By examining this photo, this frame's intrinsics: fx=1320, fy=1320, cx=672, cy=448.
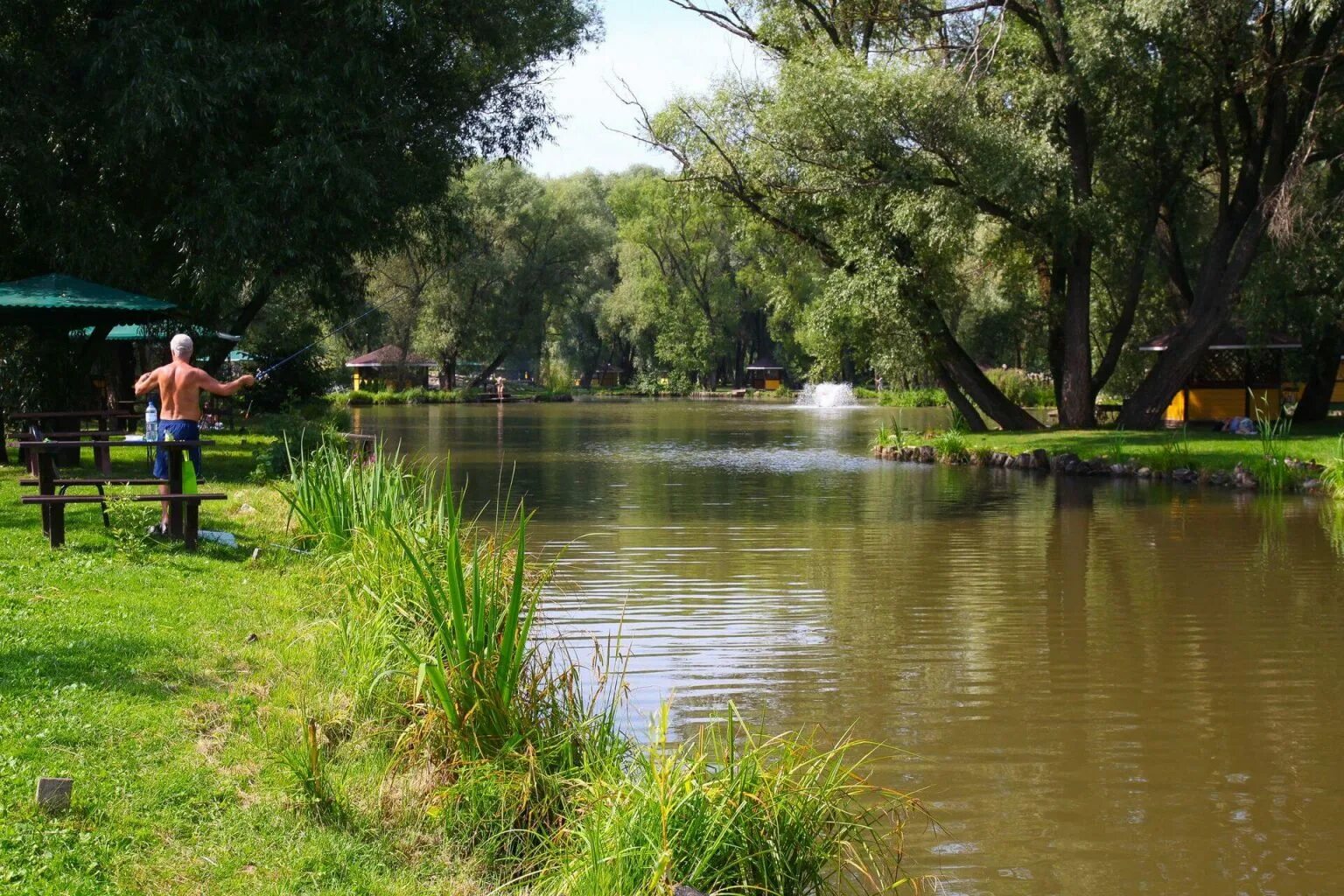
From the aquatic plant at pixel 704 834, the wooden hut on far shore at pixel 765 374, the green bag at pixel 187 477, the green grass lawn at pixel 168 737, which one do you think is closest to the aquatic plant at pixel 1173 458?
the green bag at pixel 187 477

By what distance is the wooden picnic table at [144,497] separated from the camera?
33.8ft

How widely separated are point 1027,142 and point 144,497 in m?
19.5

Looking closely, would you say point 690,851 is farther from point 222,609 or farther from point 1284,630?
point 1284,630

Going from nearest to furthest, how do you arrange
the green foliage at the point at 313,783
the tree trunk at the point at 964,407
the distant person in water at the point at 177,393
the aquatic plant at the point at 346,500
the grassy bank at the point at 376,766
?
the grassy bank at the point at 376,766 < the green foliage at the point at 313,783 < the aquatic plant at the point at 346,500 < the distant person in water at the point at 177,393 < the tree trunk at the point at 964,407

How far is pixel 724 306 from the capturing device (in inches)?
3450

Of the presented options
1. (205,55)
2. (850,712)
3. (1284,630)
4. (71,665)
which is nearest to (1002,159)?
(205,55)

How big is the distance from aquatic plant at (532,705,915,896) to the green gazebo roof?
524 inches

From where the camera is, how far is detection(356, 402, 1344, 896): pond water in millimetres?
6113

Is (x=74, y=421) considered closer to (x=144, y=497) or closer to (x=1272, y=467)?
(x=144, y=497)

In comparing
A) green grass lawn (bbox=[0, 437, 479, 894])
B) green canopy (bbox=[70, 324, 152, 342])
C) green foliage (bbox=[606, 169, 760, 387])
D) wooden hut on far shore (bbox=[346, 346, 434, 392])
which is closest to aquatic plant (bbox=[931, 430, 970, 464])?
green canopy (bbox=[70, 324, 152, 342])

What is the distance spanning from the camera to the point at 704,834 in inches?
189

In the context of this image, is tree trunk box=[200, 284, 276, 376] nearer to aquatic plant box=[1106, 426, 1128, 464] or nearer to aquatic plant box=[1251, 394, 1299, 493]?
aquatic plant box=[1106, 426, 1128, 464]

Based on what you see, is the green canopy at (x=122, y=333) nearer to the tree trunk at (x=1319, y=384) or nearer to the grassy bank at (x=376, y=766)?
the grassy bank at (x=376, y=766)

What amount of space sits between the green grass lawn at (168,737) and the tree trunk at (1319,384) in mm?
27180
